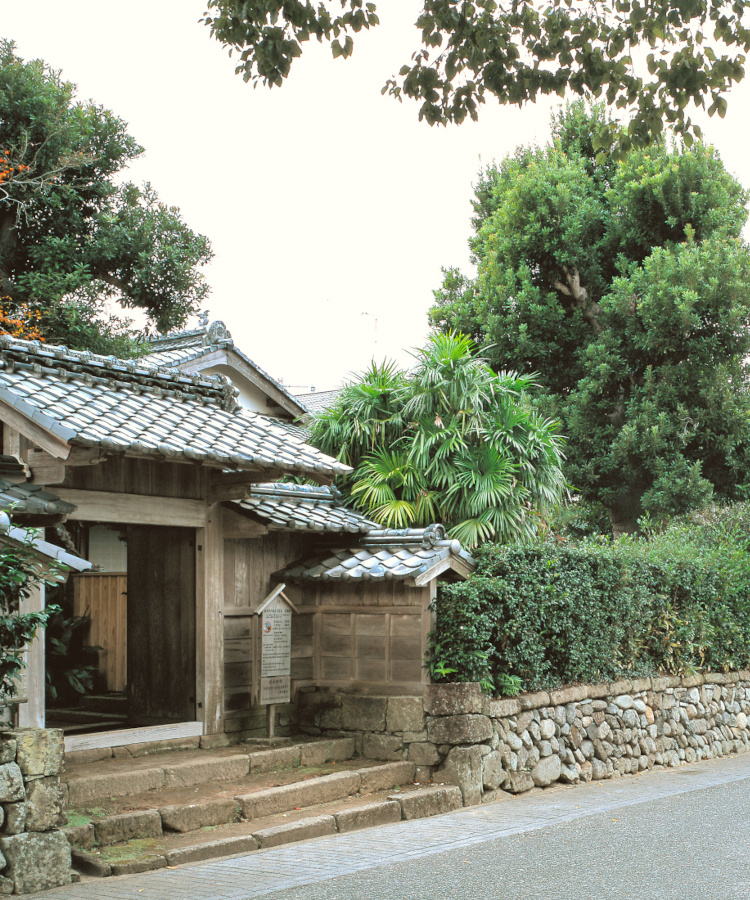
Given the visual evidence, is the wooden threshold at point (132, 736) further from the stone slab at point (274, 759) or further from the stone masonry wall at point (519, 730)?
the stone masonry wall at point (519, 730)

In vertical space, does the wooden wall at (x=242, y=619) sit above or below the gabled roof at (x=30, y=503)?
below

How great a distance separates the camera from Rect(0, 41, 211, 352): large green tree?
15.1 m

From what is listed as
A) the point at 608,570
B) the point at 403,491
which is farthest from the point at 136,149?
the point at 608,570

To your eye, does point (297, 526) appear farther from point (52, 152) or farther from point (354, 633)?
point (52, 152)

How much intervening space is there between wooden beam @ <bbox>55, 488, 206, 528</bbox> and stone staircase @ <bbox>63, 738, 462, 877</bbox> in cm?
237

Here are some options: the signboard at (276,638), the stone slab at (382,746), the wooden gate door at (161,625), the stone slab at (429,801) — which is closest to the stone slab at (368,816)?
the stone slab at (429,801)

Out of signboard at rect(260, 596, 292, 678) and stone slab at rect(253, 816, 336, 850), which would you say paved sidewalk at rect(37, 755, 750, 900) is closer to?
stone slab at rect(253, 816, 336, 850)

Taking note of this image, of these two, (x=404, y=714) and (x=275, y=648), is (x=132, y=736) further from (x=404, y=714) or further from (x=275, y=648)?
(x=404, y=714)

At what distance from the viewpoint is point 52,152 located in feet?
51.8

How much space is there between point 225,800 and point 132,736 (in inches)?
64.6

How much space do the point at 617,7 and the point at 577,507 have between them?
642 inches

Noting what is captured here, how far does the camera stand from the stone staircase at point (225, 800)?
7668 millimetres

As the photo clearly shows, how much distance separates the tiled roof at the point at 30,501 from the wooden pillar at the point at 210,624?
260 cm

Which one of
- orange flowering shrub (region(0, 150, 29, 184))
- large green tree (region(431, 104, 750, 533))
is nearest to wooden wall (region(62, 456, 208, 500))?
orange flowering shrub (region(0, 150, 29, 184))
